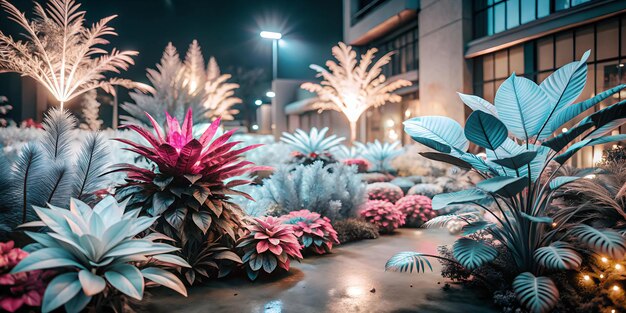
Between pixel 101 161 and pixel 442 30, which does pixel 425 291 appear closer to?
pixel 101 161

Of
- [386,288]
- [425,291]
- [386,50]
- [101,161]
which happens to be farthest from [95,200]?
[386,50]

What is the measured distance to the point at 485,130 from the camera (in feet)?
9.55

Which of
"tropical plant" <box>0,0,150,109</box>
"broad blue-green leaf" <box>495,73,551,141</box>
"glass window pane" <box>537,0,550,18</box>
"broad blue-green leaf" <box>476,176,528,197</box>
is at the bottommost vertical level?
"broad blue-green leaf" <box>476,176,528,197</box>

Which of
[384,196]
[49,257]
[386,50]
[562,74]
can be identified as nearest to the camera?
[49,257]

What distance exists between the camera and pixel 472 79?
1636 cm

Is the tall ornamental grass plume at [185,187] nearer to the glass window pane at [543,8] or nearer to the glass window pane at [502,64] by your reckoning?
the glass window pane at [543,8]

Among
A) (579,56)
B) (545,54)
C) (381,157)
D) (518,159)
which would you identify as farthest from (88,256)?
(545,54)

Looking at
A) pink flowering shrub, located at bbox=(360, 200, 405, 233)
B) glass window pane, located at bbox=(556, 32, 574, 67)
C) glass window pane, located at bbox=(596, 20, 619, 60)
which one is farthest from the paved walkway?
glass window pane, located at bbox=(556, 32, 574, 67)

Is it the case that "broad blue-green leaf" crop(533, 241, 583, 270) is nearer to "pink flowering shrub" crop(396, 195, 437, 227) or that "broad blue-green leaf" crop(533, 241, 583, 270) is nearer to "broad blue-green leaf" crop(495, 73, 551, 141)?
"broad blue-green leaf" crop(495, 73, 551, 141)

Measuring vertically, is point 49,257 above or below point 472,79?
below

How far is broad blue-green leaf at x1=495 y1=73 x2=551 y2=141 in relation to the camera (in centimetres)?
312

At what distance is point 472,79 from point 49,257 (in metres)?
16.6

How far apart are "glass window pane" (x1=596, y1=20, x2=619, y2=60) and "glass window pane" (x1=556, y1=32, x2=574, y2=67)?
2.62ft

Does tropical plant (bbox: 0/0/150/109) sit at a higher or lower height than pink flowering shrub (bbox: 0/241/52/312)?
higher
